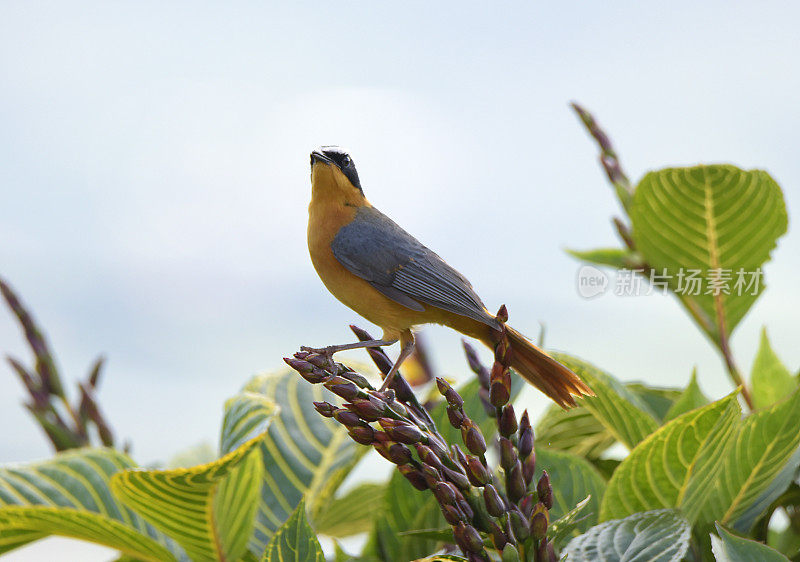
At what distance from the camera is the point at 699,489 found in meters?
1.38

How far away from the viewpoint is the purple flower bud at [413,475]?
1048 mm

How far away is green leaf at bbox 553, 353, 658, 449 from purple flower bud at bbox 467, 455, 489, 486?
20.6 inches

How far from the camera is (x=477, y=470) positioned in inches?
41.0

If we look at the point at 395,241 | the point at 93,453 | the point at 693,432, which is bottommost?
the point at 693,432

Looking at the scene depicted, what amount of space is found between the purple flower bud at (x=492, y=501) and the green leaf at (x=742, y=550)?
0.33 metres

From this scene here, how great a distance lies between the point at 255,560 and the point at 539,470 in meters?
0.65

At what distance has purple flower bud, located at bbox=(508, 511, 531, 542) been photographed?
1.05 meters

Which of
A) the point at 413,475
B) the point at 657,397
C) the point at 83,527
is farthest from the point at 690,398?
the point at 83,527

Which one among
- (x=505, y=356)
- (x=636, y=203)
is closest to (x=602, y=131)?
(x=636, y=203)

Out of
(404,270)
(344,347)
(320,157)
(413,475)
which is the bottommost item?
(413,475)

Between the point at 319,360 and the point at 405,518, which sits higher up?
the point at 319,360

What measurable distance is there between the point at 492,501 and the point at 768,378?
1369 millimetres

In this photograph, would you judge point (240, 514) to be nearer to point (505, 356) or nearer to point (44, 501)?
point (44, 501)

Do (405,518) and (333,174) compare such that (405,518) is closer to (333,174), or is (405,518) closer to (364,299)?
(364,299)
